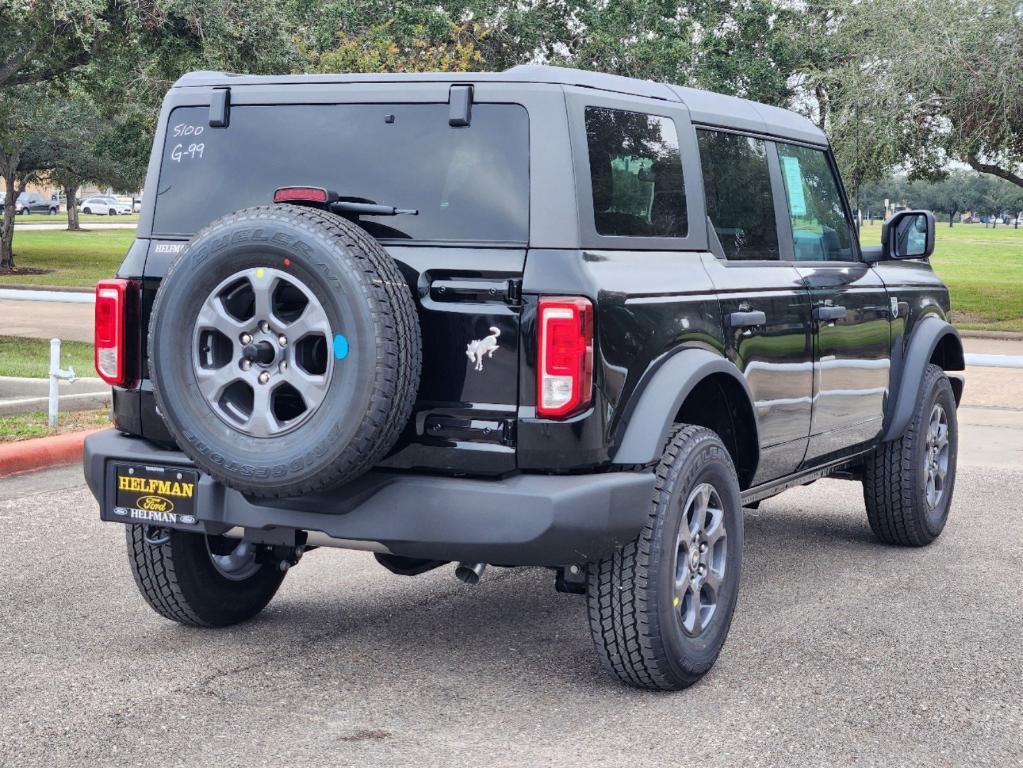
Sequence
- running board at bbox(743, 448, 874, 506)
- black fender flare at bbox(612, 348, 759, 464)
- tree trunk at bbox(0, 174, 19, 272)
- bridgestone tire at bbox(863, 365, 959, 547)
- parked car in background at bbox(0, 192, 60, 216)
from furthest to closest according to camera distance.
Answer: parked car in background at bbox(0, 192, 60, 216) → tree trunk at bbox(0, 174, 19, 272) → bridgestone tire at bbox(863, 365, 959, 547) → running board at bbox(743, 448, 874, 506) → black fender flare at bbox(612, 348, 759, 464)

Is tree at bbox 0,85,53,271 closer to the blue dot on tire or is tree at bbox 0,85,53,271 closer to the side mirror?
the side mirror

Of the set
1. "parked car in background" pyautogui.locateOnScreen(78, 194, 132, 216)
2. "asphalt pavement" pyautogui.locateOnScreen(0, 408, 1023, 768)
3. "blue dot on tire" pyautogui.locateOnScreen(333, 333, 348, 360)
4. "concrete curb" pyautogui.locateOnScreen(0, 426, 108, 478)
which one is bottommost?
"asphalt pavement" pyautogui.locateOnScreen(0, 408, 1023, 768)

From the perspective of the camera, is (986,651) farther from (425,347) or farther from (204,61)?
(204,61)

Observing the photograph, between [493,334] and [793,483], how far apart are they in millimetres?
2275

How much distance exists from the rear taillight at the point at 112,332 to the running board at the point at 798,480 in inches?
94.6

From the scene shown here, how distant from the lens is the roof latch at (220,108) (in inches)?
189

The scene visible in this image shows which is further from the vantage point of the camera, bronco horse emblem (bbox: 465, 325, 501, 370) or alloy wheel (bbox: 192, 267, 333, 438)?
bronco horse emblem (bbox: 465, 325, 501, 370)

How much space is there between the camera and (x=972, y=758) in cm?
407

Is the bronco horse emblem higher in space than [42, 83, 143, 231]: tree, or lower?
lower

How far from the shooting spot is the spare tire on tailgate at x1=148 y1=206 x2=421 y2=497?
3.99m

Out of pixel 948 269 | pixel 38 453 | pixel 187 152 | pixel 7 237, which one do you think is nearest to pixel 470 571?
pixel 187 152

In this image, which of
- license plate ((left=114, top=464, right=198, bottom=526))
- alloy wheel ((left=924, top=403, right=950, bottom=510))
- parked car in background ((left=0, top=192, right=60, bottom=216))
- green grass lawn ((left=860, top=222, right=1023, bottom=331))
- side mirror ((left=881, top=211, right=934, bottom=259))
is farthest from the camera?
parked car in background ((left=0, top=192, right=60, bottom=216))

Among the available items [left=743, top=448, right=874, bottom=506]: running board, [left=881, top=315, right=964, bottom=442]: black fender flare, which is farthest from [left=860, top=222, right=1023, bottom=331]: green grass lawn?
[left=743, top=448, right=874, bottom=506]: running board

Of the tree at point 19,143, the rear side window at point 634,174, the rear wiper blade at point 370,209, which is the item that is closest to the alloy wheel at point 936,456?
the rear side window at point 634,174
